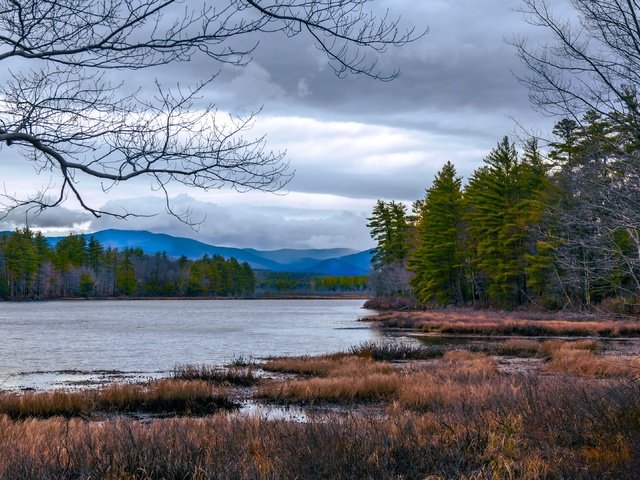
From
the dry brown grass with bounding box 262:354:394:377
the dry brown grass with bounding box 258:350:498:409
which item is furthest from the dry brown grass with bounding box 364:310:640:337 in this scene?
the dry brown grass with bounding box 258:350:498:409

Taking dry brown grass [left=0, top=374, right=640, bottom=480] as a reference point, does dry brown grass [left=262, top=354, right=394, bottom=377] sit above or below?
below

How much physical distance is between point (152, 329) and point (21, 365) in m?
20.7

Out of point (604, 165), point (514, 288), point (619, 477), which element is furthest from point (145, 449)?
point (514, 288)

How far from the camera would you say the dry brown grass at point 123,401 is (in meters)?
12.7

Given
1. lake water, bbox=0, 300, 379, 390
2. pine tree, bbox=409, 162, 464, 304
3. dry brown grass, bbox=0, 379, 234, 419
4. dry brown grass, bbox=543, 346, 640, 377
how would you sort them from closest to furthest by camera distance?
dry brown grass, bbox=0, 379, 234, 419, dry brown grass, bbox=543, 346, 640, 377, lake water, bbox=0, 300, 379, 390, pine tree, bbox=409, 162, 464, 304

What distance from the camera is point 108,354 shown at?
27453mm

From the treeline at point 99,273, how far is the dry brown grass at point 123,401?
294 ft

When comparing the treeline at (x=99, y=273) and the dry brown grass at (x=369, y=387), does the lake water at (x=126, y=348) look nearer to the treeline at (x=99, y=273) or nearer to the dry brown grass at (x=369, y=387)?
the dry brown grass at (x=369, y=387)

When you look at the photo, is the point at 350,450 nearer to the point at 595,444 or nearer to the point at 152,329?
the point at 595,444

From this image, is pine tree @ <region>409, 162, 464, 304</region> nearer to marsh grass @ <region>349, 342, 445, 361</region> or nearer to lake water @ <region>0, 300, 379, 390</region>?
lake water @ <region>0, 300, 379, 390</region>

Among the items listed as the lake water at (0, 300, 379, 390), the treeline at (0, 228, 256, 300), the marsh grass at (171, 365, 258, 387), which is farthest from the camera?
the treeline at (0, 228, 256, 300)

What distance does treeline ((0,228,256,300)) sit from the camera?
371 feet

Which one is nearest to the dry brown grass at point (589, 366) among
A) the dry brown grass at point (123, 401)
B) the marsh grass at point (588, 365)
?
the marsh grass at point (588, 365)

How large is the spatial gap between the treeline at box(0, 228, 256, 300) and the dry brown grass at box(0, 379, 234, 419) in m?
89.7
